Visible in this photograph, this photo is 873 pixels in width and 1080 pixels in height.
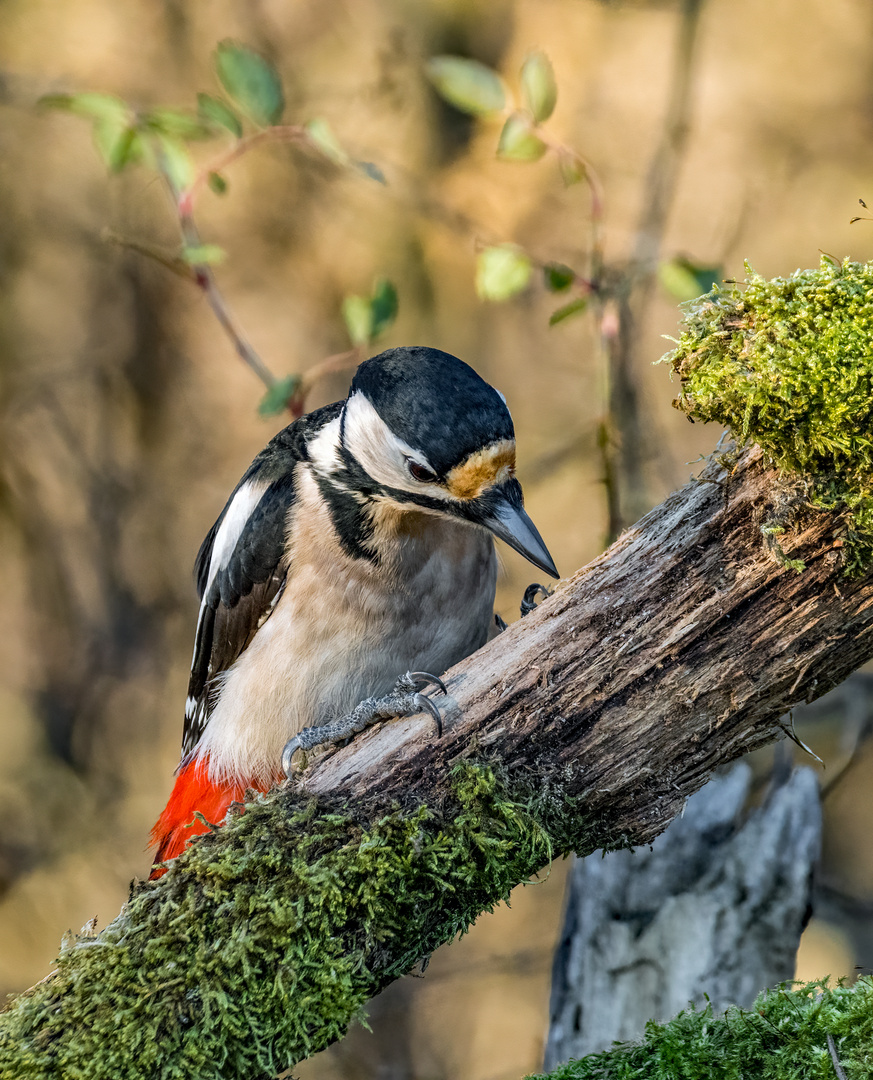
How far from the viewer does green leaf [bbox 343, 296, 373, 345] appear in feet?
8.04

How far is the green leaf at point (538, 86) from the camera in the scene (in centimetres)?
217

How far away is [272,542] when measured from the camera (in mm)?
2008

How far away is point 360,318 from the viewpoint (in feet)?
8.05

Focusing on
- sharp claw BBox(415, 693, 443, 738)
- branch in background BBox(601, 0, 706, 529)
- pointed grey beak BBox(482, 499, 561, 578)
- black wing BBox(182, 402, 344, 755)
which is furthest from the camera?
branch in background BBox(601, 0, 706, 529)

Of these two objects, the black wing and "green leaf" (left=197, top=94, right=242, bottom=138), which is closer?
the black wing

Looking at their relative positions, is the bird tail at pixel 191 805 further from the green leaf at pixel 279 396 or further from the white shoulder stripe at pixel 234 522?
the green leaf at pixel 279 396

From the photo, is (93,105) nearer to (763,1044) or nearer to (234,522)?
(234,522)

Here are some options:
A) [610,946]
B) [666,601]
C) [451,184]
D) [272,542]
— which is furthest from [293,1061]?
[451,184]

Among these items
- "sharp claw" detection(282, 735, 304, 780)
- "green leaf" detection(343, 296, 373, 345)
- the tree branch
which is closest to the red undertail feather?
"sharp claw" detection(282, 735, 304, 780)

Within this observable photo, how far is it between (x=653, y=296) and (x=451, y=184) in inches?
33.8

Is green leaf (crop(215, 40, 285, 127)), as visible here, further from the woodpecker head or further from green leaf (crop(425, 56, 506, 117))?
the woodpecker head

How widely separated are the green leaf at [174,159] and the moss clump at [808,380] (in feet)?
5.36

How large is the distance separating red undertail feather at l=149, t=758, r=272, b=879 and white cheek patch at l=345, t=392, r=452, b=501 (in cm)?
81

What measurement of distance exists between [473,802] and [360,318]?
152 cm
